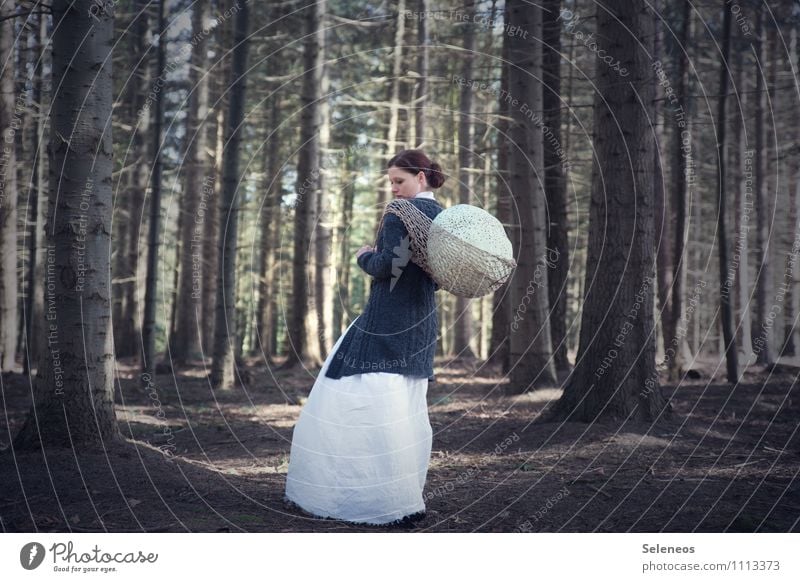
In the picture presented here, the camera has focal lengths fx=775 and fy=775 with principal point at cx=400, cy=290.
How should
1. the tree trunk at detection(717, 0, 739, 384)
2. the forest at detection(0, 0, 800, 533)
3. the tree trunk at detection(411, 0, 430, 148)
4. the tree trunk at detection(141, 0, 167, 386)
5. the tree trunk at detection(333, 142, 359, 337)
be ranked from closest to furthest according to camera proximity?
1. the forest at detection(0, 0, 800, 533)
2. the tree trunk at detection(717, 0, 739, 384)
3. the tree trunk at detection(141, 0, 167, 386)
4. the tree trunk at detection(411, 0, 430, 148)
5. the tree trunk at detection(333, 142, 359, 337)

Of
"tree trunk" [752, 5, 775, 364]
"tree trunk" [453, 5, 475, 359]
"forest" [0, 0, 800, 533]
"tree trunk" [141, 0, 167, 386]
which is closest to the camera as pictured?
"forest" [0, 0, 800, 533]

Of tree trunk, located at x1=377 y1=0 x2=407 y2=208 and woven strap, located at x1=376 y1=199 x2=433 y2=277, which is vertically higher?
tree trunk, located at x1=377 y1=0 x2=407 y2=208

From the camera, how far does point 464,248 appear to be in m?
4.41

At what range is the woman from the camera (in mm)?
4715

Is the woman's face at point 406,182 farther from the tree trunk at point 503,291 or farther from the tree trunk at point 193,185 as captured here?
the tree trunk at point 193,185

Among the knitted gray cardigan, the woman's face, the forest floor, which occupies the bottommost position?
the forest floor

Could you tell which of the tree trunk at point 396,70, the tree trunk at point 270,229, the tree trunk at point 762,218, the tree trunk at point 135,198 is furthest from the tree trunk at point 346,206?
the tree trunk at point 762,218

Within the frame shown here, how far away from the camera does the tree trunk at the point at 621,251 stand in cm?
700

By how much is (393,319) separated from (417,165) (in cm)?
97

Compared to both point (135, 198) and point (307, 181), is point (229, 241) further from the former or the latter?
point (135, 198)

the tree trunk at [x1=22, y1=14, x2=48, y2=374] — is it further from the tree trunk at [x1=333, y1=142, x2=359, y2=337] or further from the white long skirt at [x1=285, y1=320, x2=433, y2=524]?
the white long skirt at [x1=285, y1=320, x2=433, y2=524]

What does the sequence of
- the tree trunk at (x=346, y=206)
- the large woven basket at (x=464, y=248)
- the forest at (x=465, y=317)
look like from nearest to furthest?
the large woven basket at (x=464, y=248)
the forest at (x=465, y=317)
the tree trunk at (x=346, y=206)

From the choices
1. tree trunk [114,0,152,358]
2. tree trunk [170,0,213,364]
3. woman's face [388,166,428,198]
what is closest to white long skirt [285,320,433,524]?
woman's face [388,166,428,198]
